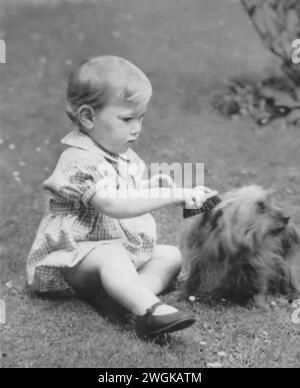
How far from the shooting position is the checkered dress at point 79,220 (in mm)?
2924

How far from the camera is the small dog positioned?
2.97 metres

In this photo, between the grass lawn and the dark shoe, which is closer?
the dark shoe

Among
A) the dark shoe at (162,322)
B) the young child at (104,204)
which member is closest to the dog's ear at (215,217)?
the young child at (104,204)

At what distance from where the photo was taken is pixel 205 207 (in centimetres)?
293

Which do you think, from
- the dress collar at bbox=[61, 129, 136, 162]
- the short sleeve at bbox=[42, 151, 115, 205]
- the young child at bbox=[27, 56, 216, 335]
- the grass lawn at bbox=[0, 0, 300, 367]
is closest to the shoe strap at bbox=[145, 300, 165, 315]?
the young child at bbox=[27, 56, 216, 335]

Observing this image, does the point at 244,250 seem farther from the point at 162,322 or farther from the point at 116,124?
the point at 116,124

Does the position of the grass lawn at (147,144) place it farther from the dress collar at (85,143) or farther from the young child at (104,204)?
the dress collar at (85,143)

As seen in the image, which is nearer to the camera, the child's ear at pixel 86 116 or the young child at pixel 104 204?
the young child at pixel 104 204

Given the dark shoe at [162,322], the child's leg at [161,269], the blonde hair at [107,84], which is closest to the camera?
the dark shoe at [162,322]

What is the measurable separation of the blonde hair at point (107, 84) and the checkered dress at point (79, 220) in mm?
205

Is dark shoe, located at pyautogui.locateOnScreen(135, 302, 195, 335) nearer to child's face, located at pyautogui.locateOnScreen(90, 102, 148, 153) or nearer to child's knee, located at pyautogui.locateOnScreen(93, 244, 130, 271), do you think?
child's knee, located at pyautogui.locateOnScreen(93, 244, 130, 271)

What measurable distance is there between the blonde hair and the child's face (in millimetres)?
29

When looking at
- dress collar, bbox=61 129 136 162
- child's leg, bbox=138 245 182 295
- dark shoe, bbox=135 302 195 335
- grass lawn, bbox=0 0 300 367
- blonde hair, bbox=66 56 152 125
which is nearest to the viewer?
dark shoe, bbox=135 302 195 335
